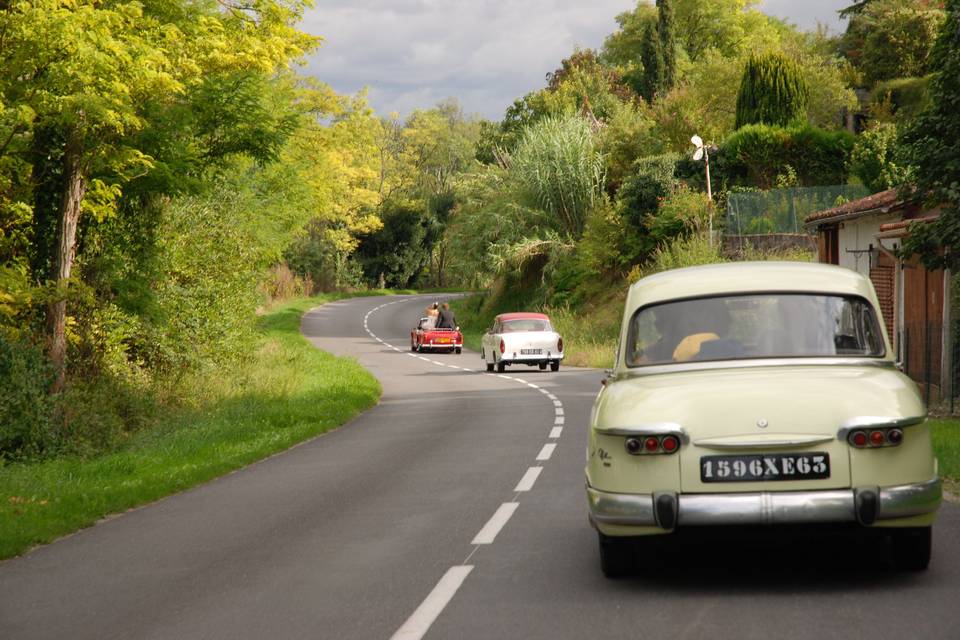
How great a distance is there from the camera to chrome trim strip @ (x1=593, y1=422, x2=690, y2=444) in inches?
266

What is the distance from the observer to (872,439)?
667 cm

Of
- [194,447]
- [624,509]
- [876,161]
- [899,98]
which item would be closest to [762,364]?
[624,509]

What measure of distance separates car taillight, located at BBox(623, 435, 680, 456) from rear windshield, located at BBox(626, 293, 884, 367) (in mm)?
1120

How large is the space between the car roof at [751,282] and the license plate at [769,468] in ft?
5.34

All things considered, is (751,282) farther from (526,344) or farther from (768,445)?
(526,344)

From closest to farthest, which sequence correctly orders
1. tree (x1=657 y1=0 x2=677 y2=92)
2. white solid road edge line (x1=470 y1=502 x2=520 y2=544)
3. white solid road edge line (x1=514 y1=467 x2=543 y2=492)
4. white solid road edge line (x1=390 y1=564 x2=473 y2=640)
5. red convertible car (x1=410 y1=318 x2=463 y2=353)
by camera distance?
white solid road edge line (x1=390 y1=564 x2=473 y2=640)
white solid road edge line (x1=470 y1=502 x2=520 y2=544)
white solid road edge line (x1=514 y1=467 x2=543 y2=492)
red convertible car (x1=410 y1=318 x2=463 y2=353)
tree (x1=657 y1=0 x2=677 y2=92)

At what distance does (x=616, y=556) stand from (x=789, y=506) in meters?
1.15

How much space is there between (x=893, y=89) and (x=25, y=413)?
162 feet

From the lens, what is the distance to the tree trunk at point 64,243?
64.4 feet

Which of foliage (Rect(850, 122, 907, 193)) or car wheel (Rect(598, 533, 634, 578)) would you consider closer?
car wheel (Rect(598, 533, 634, 578))

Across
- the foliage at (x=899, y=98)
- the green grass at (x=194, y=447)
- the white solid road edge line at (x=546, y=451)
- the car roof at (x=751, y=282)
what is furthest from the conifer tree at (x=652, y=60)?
the car roof at (x=751, y=282)

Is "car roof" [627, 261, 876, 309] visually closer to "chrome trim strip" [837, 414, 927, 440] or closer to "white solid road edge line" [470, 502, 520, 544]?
"chrome trim strip" [837, 414, 927, 440]

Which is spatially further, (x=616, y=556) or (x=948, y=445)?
(x=948, y=445)

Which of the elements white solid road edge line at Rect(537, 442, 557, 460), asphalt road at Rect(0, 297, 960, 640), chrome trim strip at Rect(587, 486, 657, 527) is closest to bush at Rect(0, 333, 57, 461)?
asphalt road at Rect(0, 297, 960, 640)
